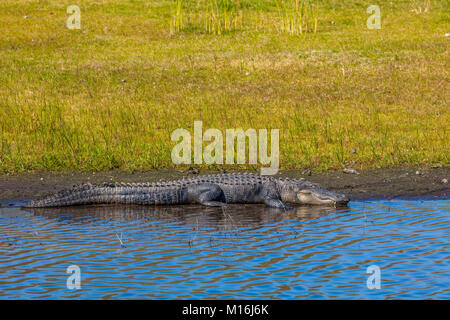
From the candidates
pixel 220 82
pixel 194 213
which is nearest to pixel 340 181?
pixel 194 213

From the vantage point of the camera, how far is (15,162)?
46.5ft

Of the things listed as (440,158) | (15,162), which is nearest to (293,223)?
(440,158)

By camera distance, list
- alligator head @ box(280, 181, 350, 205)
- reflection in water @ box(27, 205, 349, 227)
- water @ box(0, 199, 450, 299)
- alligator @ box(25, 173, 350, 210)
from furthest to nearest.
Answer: alligator @ box(25, 173, 350, 210) → alligator head @ box(280, 181, 350, 205) → reflection in water @ box(27, 205, 349, 227) → water @ box(0, 199, 450, 299)

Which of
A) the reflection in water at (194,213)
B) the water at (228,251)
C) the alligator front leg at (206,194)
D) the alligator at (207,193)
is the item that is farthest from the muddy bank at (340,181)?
the alligator front leg at (206,194)

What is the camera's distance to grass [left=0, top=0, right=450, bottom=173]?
1522cm

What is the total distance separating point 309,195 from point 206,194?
152 cm

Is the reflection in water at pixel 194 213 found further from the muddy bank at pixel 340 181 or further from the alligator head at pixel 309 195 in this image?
the muddy bank at pixel 340 181

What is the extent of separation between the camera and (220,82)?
22.3m

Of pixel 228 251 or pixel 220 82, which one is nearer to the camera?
pixel 228 251

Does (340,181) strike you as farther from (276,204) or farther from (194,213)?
(194,213)

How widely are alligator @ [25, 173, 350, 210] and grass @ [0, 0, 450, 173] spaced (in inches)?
82.1

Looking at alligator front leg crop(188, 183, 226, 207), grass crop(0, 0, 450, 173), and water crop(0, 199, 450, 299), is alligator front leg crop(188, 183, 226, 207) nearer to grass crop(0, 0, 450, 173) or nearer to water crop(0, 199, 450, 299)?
water crop(0, 199, 450, 299)

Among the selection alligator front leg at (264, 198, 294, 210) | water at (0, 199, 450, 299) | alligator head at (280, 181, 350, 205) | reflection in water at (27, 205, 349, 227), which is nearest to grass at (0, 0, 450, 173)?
alligator head at (280, 181, 350, 205)

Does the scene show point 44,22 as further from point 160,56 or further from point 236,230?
point 236,230
